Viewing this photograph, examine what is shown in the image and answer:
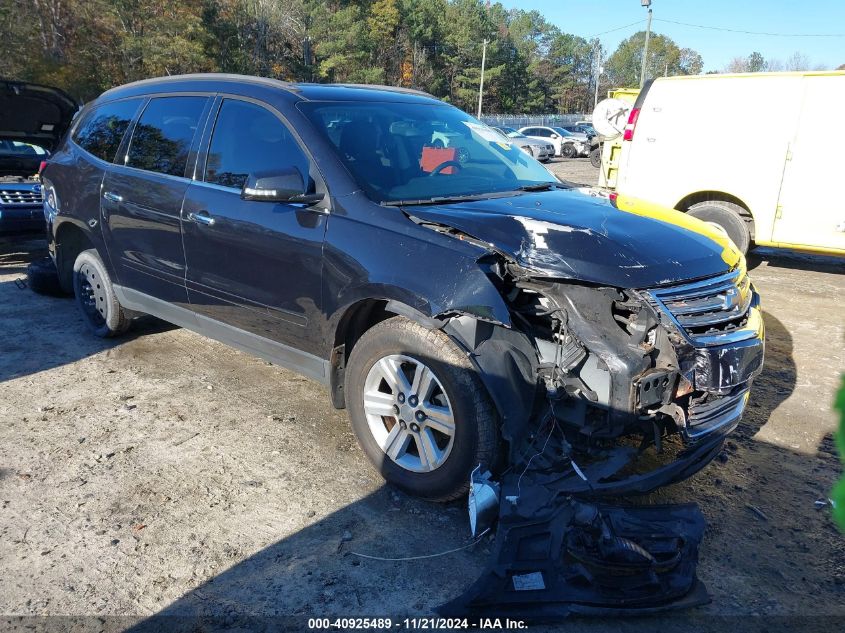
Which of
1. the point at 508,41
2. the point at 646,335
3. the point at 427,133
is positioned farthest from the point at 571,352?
the point at 508,41

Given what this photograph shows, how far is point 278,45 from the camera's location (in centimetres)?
4659

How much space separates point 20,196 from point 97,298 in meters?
3.67

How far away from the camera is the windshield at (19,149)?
8641mm

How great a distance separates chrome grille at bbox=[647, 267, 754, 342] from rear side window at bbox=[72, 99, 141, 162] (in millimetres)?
4036

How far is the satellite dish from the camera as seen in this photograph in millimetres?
8039

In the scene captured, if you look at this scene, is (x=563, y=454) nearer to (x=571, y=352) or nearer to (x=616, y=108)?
(x=571, y=352)

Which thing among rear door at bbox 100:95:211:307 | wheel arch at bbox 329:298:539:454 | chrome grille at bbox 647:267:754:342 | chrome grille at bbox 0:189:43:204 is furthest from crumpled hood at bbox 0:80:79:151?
chrome grille at bbox 647:267:754:342

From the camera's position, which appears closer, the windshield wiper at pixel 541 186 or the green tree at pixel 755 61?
the windshield wiper at pixel 541 186

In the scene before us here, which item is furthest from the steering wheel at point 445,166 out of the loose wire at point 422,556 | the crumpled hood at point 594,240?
the loose wire at point 422,556

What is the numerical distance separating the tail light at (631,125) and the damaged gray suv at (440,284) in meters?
4.15

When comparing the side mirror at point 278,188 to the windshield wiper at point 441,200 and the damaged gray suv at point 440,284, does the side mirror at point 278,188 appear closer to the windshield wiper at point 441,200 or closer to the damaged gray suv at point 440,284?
the damaged gray suv at point 440,284

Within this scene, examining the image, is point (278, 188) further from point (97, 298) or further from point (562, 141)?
point (562, 141)

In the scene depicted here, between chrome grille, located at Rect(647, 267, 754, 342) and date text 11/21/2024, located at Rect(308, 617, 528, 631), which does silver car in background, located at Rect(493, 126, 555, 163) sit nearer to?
chrome grille, located at Rect(647, 267, 754, 342)

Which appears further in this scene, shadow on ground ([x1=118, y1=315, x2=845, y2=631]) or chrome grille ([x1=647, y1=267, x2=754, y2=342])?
chrome grille ([x1=647, y1=267, x2=754, y2=342])
